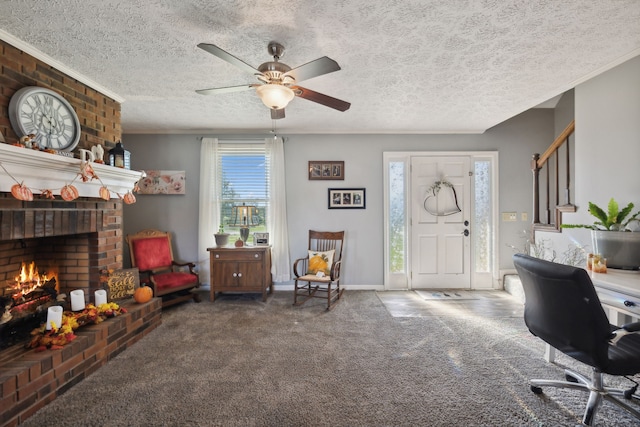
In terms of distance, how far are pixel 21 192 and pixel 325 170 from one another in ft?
10.4

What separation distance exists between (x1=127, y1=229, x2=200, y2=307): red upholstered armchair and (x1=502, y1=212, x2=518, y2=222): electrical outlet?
4.52 m

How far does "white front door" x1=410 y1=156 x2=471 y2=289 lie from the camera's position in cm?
417

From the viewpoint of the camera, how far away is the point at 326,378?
2.01m

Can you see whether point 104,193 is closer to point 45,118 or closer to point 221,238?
point 45,118

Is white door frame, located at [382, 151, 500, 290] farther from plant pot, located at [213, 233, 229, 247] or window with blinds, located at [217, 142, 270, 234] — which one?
plant pot, located at [213, 233, 229, 247]

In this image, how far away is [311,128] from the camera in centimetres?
402

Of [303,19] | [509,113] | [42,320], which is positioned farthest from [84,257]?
[509,113]

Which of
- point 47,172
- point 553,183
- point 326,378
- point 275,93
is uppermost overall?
point 275,93

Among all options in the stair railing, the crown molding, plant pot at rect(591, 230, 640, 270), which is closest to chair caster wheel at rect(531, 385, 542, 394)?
plant pot at rect(591, 230, 640, 270)

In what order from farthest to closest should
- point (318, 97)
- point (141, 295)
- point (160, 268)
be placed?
point (160, 268)
point (141, 295)
point (318, 97)

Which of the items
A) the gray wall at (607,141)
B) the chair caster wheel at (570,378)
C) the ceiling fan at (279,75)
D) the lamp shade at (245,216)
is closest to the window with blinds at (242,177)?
the lamp shade at (245,216)

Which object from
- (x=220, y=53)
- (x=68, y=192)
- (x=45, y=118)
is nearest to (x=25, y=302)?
(x=68, y=192)

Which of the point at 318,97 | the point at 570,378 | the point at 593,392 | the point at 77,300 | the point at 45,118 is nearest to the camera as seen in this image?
the point at 593,392

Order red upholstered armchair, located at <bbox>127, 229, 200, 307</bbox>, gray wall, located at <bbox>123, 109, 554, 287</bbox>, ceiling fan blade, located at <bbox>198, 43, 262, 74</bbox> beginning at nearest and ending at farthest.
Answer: ceiling fan blade, located at <bbox>198, 43, 262, 74</bbox> → red upholstered armchair, located at <bbox>127, 229, 200, 307</bbox> → gray wall, located at <bbox>123, 109, 554, 287</bbox>
